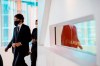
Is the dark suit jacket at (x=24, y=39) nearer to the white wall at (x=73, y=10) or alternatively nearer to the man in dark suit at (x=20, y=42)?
the man in dark suit at (x=20, y=42)

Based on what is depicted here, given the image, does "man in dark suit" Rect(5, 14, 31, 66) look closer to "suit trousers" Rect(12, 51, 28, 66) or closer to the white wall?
"suit trousers" Rect(12, 51, 28, 66)

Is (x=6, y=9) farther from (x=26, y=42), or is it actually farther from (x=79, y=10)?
(x=79, y=10)

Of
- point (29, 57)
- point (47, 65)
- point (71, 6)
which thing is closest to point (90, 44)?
point (71, 6)

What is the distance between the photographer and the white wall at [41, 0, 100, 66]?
4.62ft

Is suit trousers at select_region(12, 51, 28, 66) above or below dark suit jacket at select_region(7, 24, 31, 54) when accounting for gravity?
below

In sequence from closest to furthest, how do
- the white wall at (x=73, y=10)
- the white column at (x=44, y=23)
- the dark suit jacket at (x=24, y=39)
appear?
the white wall at (x=73, y=10)
the white column at (x=44, y=23)
the dark suit jacket at (x=24, y=39)

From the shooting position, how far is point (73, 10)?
195cm

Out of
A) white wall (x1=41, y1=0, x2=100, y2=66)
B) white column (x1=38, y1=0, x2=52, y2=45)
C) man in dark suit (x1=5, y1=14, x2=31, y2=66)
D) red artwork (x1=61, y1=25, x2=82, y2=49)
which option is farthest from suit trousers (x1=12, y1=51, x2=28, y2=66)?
red artwork (x1=61, y1=25, x2=82, y2=49)

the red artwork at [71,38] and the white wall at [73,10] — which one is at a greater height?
the white wall at [73,10]

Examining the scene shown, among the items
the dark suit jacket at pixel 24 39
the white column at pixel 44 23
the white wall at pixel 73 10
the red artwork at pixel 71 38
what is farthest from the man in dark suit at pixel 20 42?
the red artwork at pixel 71 38

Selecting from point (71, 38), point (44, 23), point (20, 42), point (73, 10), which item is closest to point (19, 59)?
point (20, 42)

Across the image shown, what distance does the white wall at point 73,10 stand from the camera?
1.41m

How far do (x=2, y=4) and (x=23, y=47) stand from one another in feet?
5.54

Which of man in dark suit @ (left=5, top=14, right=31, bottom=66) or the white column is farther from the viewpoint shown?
man in dark suit @ (left=5, top=14, right=31, bottom=66)
